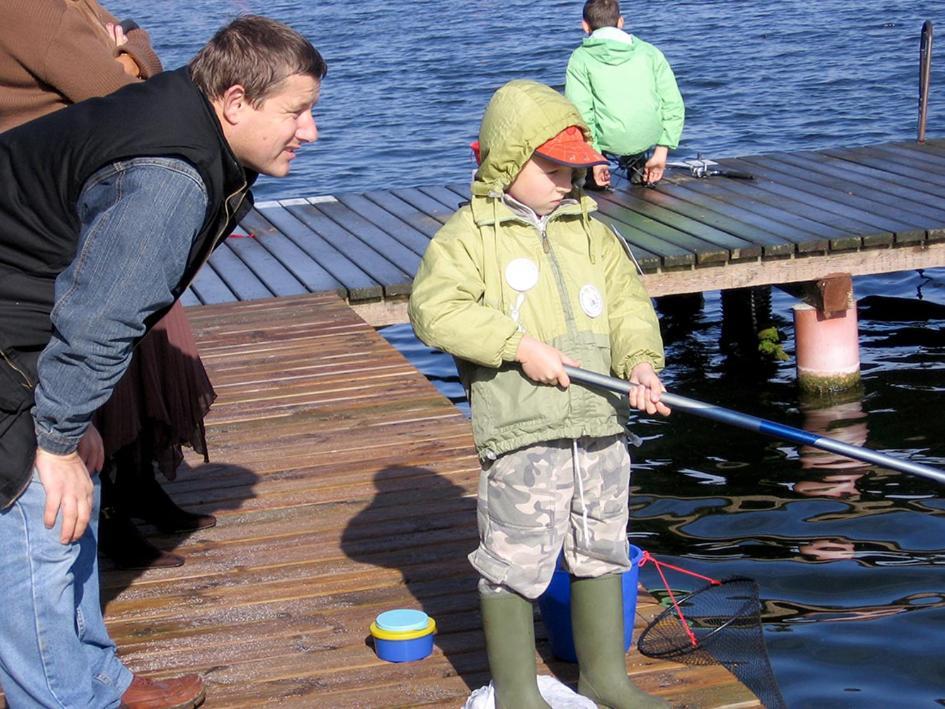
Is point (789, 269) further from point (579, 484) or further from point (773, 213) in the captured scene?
point (579, 484)

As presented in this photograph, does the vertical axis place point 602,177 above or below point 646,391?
below

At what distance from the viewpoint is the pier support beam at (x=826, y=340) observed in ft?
26.9

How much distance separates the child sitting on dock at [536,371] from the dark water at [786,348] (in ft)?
7.03

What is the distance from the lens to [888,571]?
626 centimetres

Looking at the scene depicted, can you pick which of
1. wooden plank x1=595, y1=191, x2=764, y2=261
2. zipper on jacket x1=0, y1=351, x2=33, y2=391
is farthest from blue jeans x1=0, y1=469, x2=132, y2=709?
wooden plank x1=595, y1=191, x2=764, y2=261

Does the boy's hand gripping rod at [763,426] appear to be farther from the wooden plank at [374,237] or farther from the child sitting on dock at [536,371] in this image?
the wooden plank at [374,237]

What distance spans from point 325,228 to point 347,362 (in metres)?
2.64

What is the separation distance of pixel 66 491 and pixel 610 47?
6.93 metres

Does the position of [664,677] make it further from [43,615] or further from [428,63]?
[428,63]

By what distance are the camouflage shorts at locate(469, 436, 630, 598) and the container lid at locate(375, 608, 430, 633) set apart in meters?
0.47

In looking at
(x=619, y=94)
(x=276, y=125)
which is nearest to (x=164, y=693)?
(x=276, y=125)

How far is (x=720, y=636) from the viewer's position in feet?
13.6

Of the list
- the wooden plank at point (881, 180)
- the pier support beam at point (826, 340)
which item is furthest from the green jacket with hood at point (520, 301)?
the wooden plank at point (881, 180)

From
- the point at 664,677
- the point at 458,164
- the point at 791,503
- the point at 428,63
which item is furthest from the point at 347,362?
the point at 428,63
